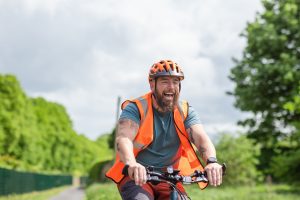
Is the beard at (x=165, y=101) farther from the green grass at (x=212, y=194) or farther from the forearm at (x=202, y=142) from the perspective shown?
the green grass at (x=212, y=194)

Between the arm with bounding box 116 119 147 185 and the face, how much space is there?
0.29 m

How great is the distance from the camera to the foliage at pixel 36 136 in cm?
4661

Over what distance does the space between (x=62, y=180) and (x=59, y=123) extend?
42.3 ft

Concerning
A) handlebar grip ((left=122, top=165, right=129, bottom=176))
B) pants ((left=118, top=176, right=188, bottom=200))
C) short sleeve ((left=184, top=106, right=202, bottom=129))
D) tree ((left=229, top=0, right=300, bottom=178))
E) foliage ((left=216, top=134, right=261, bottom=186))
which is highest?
tree ((left=229, top=0, right=300, bottom=178))

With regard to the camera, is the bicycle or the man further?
the man

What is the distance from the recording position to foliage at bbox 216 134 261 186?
37.0m

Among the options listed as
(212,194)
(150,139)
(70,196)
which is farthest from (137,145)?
(70,196)

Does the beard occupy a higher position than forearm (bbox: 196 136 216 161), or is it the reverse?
the beard

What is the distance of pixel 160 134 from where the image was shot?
14.6ft

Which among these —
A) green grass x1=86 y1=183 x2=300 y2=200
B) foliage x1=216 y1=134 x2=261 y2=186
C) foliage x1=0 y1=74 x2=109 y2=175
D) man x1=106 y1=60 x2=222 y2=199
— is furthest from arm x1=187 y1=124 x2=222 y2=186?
foliage x1=0 y1=74 x2=109 y2=175

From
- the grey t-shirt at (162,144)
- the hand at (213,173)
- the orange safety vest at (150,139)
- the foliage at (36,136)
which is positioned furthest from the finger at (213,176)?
the foliage at (36,136)

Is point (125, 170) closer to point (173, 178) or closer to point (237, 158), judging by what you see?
point (173, 178)

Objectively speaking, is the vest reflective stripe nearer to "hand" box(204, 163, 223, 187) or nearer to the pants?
the pants

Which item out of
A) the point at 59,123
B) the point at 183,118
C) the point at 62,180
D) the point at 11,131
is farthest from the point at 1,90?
the point at 183,118
